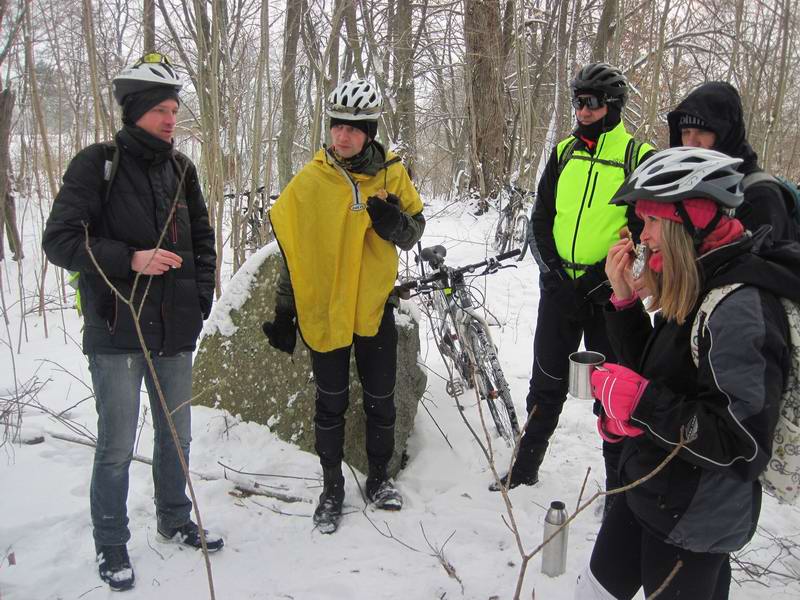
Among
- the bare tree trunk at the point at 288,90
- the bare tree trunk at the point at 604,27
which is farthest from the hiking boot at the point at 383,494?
the bare tree trunk at the point at 604,27

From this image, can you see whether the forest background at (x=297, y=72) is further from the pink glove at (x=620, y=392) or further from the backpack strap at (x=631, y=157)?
the pink glove at (x=620, y=392)

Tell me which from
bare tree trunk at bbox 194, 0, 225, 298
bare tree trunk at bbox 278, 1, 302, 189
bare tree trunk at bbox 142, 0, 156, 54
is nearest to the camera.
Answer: bare tree trunk at bbox 194, 0, 225, 298

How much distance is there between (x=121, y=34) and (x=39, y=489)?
5.92m

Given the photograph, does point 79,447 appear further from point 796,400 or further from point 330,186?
point 796,400

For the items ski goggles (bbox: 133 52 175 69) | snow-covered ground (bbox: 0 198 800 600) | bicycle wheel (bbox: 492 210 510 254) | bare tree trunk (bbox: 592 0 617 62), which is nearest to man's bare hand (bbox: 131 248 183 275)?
ski goggles (bbox: 133 52 175 69)

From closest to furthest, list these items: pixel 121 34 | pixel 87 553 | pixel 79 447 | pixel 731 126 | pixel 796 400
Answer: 1. pixel 796 400
2. pixel 731 126
3. pixel 87 553
4. pixel 79 447
5. pixel 121 34

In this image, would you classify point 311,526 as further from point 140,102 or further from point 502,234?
point 502,234

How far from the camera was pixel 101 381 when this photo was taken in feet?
7.42

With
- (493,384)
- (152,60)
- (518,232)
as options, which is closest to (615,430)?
(493,384)

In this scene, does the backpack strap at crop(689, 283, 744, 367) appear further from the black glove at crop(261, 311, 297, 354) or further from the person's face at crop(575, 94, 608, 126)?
the black glove at crop(261, 311, 297, 354)

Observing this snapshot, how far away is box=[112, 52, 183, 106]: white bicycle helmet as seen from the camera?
2.23 metres

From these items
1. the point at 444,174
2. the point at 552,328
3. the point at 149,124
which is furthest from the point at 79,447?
the point at 444,174

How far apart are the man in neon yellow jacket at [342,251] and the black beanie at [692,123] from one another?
1.22m

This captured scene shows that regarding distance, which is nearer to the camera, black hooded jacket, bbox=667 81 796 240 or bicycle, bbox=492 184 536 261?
black hooded jacket, bbox=667 81 796 240
